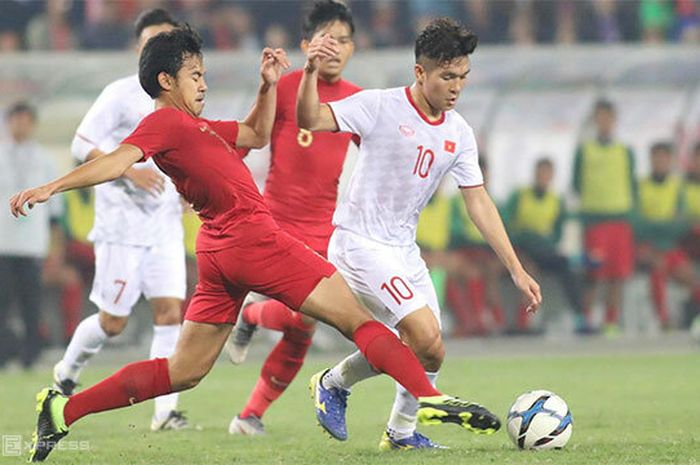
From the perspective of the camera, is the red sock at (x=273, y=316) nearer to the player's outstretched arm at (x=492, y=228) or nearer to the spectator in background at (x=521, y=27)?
the player's outstretched arm at (x=492, y=228)

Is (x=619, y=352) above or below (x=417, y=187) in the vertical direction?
below

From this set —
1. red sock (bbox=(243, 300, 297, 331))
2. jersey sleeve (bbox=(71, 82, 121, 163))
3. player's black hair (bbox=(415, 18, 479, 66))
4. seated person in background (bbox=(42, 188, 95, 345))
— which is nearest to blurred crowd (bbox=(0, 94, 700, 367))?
seated person in background (bbox=(42, 188, 95, 345))

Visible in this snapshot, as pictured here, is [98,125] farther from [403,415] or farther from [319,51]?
[403,415]

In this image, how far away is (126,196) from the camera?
34.4 feet

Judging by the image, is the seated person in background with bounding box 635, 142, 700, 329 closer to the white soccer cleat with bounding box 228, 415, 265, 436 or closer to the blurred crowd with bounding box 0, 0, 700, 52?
the blurred crowd with bounding box 0, 0, 700, 52

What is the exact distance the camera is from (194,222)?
16.9 metres

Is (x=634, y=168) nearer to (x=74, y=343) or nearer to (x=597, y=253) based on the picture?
(x=597, y=253)

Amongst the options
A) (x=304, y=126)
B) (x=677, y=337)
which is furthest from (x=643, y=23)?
(x=304, y=126)

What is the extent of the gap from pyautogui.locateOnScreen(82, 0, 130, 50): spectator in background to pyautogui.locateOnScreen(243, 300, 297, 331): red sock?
29.0 feet

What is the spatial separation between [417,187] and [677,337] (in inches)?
403

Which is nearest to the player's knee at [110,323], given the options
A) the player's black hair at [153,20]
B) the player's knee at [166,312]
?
the player's knee at [166,312]

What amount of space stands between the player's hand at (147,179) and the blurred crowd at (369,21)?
26.2 ft

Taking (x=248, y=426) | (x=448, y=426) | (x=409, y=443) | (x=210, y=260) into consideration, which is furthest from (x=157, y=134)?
(x=448, y=426)

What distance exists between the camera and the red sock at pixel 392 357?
291 inches
